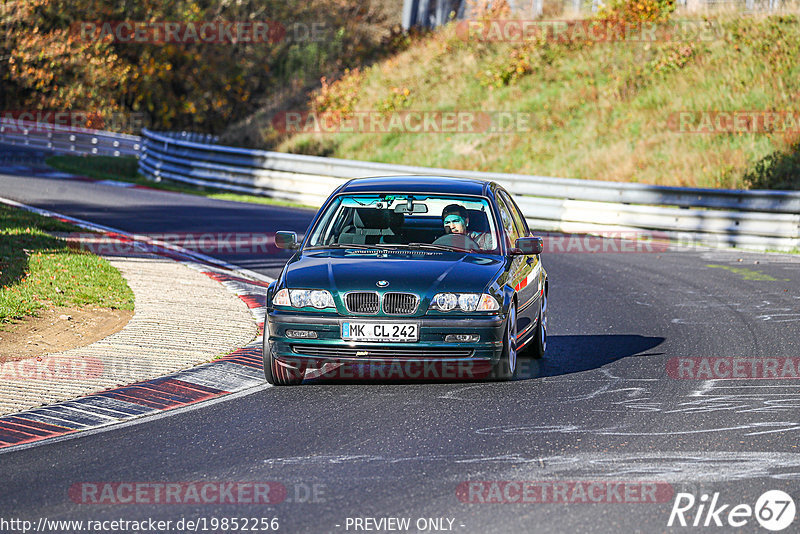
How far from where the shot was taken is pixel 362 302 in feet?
27.7

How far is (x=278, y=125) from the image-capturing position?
38.8 metres

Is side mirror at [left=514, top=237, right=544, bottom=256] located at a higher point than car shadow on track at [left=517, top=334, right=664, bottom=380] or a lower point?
higher

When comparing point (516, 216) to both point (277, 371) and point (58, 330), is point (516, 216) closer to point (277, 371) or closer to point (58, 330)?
point (277, 371)

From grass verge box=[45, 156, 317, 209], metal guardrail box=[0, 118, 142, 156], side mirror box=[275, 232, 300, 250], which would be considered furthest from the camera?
metal guardrail box=[0, 118, 142, 156]

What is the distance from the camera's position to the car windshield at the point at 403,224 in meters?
9.55

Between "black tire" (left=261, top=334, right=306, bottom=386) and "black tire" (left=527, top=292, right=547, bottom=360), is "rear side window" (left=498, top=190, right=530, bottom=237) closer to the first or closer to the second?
"black tire" (left=527, top=292, right=547, bottom=360)

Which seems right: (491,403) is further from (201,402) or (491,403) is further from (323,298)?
(201,402)

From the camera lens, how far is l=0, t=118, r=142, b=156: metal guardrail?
3795cm

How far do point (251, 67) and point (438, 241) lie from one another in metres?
41.1

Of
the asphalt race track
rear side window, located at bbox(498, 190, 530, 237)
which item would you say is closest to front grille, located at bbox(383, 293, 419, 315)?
the asphalt race track

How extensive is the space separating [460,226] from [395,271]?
1.18 m

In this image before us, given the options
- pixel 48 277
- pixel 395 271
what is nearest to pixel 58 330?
pixel 48 277

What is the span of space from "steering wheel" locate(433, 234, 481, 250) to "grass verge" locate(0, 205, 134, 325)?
4.09m

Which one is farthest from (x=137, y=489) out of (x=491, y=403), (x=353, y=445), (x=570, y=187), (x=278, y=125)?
(x=278, y=125)
